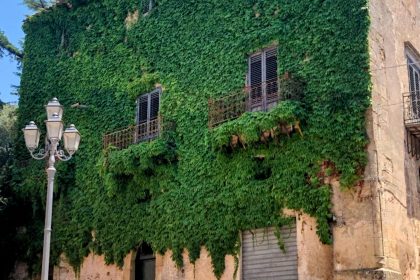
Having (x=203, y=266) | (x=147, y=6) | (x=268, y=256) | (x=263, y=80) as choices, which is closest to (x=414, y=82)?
(x=263, y=80)

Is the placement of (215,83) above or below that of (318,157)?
above

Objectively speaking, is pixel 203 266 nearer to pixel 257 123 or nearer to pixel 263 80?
pixel 257 123

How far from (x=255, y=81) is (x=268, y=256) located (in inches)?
177

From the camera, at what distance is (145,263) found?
18.9 meters

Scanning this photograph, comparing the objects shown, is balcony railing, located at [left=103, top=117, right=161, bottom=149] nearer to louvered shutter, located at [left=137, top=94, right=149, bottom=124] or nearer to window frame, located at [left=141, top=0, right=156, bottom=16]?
louvered shutter, located at [left=137, top=94, right=149, bottom=124]

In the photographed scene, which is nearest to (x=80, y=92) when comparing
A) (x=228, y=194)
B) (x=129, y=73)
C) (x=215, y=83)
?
(x=129, y=73)

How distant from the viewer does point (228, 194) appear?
16.6 m

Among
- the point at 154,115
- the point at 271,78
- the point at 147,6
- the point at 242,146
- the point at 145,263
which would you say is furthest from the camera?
the point at 147,6

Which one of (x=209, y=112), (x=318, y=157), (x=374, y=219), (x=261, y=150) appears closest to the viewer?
(x=374, y=219)

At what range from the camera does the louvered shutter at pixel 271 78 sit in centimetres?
1641

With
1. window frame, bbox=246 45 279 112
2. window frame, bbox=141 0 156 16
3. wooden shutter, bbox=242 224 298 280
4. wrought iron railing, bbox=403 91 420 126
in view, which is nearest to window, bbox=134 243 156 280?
wooden shutter, bbox=242 224 298 280

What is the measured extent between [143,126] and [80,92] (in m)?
3.75

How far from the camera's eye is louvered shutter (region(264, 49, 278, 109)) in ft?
53.8

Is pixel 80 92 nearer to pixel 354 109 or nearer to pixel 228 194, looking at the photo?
pixel 228 194
